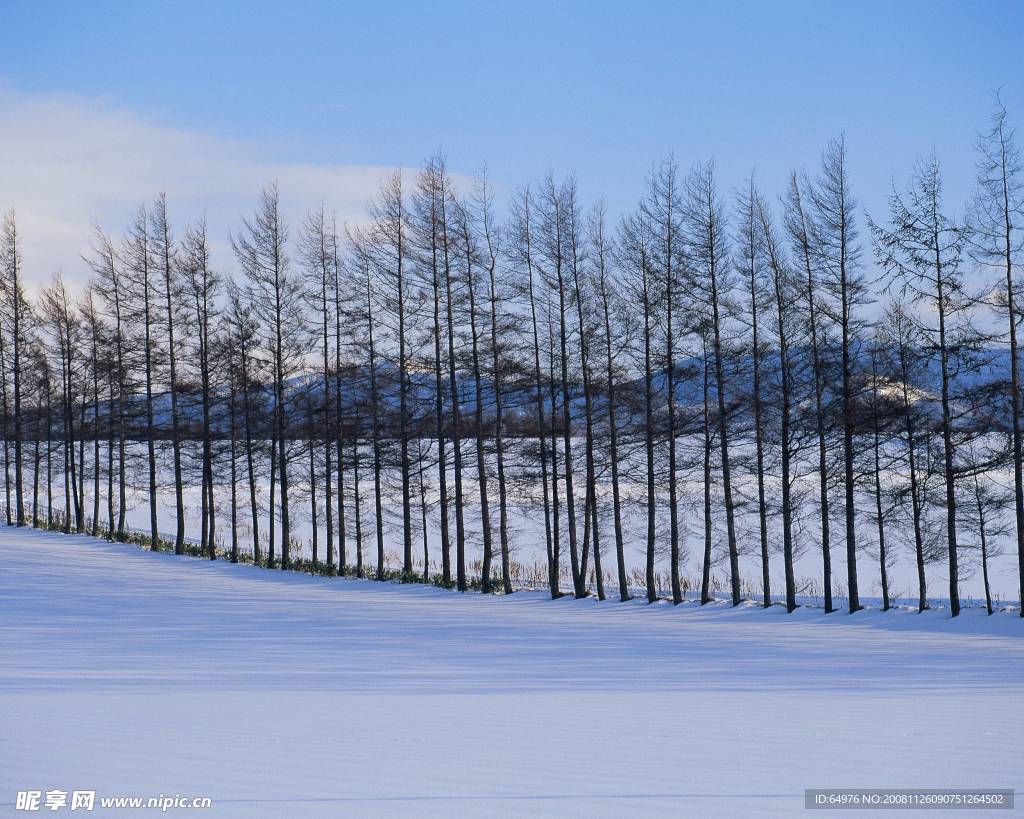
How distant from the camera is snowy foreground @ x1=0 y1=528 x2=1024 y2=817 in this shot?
6.83 m

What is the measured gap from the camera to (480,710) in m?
9.81

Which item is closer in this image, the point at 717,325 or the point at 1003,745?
the point at 1003,745

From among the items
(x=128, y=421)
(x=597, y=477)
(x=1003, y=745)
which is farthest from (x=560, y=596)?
(x=128, y=421)

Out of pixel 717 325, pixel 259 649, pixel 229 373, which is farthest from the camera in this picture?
pixel 229 373

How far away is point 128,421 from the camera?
127 ft

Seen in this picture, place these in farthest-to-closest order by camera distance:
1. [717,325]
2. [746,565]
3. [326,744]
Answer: [746,565] < [717,325] < [326,744]

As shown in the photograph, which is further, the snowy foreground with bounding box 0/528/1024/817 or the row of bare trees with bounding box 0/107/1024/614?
the row of bare trees with bounding box 0/107/1024/614

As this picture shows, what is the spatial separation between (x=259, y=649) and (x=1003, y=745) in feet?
34.9

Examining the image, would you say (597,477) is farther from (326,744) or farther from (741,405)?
(326,744)

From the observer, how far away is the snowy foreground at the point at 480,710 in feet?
22.4

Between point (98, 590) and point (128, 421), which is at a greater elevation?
point (128, 421)

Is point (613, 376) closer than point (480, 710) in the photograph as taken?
No

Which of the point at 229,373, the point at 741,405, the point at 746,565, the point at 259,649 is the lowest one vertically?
the point at 746,565

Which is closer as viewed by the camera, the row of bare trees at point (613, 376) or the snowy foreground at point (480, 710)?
the snowy foreground at point (480, 710)
